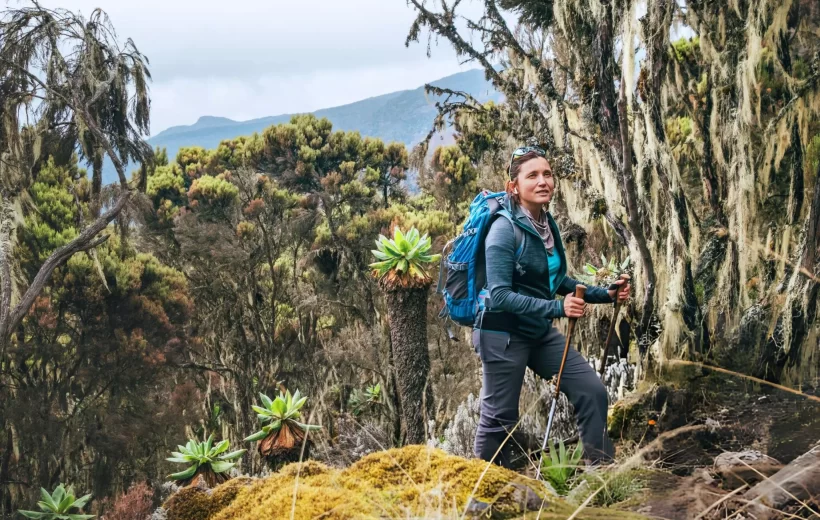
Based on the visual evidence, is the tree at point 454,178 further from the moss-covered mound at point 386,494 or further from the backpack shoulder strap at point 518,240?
the moss-covered mound at point 386,494

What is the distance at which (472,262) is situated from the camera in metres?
2.75

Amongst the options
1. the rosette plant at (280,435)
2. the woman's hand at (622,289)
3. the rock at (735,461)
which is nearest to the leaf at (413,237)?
the rosette plant at (280,435)

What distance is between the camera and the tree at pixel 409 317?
6453mm

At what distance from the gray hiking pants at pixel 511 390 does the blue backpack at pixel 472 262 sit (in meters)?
0.11

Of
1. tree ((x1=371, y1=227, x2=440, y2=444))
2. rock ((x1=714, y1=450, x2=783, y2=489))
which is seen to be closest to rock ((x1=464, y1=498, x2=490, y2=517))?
rock ((x1=714, y1=450, x2=783, y2=489))

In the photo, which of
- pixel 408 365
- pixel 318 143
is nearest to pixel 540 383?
pixel 408 365

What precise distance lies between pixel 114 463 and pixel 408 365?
12311 mm

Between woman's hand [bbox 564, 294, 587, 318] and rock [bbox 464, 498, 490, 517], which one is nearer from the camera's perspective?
rock [bbox 464, 498, 490, 517]

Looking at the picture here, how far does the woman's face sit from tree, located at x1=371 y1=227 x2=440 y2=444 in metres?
3.67

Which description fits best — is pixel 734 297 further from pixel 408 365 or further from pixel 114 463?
pixel 114 463

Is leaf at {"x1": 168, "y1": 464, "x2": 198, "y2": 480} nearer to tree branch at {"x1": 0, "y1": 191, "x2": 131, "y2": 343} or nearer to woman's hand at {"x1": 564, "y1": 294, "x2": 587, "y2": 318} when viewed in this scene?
woman's hand at {"x1": 564, "y1": 294, "x2": 587, "y2": 318}

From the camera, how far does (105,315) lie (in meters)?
16.8

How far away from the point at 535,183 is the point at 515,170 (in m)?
0.12

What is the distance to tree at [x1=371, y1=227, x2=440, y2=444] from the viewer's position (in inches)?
254
